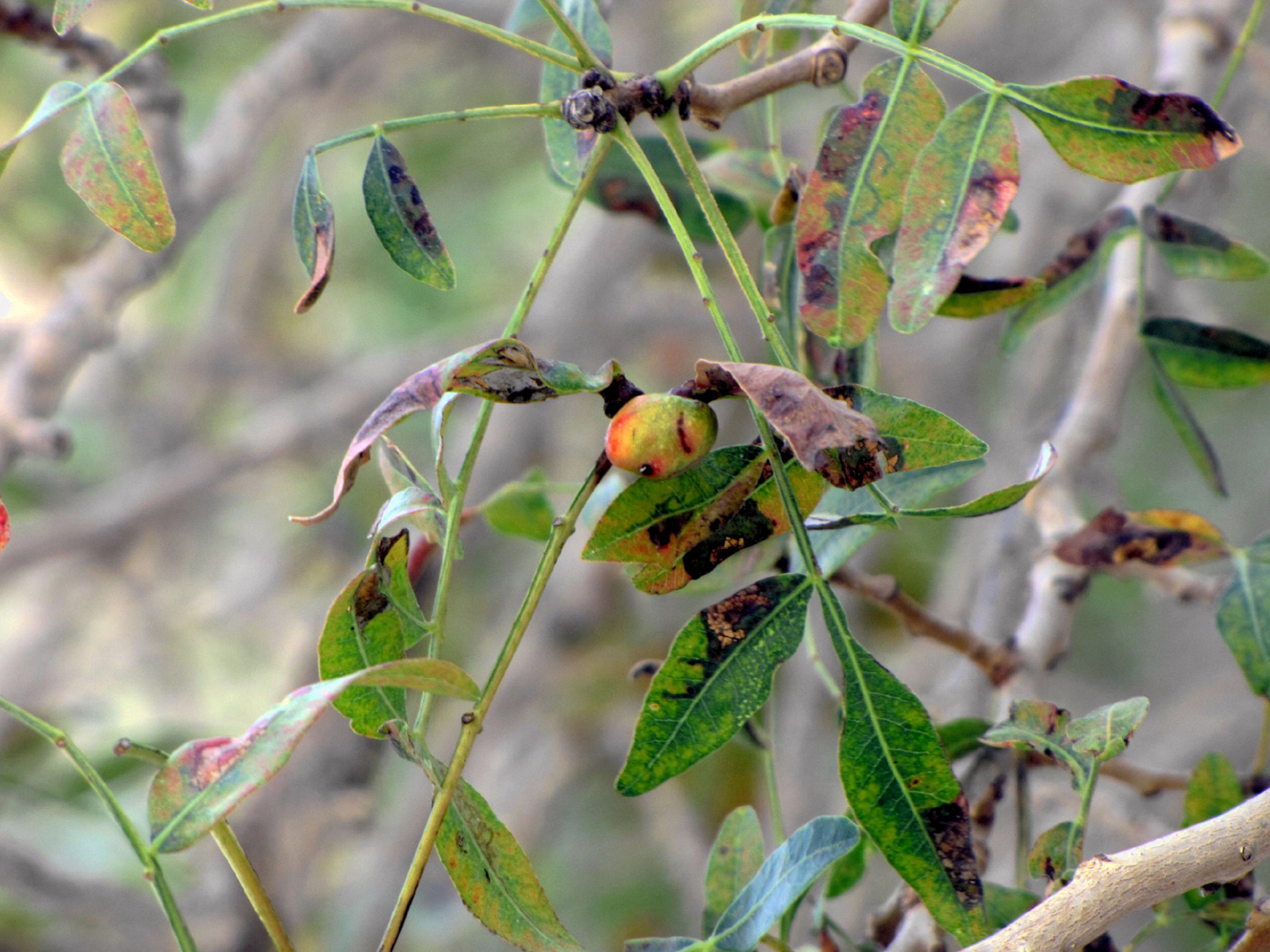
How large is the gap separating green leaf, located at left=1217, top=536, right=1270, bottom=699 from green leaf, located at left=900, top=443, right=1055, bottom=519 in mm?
222

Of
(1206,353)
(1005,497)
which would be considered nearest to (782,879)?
(1005,497)

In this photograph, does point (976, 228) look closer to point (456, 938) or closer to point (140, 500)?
point (140, 500)

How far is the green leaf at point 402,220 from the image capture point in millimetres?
447

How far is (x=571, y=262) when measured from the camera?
1545mm

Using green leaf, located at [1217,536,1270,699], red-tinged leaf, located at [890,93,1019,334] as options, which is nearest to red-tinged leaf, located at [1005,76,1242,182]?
red-tinged leaf, located at [890,93,1019,334]

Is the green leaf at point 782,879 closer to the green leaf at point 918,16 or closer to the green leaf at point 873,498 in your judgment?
the green leaf at point 873,498

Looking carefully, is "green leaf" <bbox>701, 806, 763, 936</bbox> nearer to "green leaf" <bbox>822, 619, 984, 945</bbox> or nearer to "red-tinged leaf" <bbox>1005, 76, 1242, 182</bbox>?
"green leaf" <bbox>822, 619, 984, 945</bbox>

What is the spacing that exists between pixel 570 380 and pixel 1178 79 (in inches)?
27.2

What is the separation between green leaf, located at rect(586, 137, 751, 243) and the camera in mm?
633

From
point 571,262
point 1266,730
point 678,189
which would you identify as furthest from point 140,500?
point 1266,730

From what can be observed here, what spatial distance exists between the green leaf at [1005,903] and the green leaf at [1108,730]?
101mm

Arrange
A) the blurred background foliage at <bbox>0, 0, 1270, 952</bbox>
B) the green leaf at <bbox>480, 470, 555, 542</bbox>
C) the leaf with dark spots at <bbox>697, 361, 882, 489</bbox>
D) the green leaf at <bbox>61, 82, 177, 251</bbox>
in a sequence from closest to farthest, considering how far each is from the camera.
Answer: the leaf with dark spots at <bbox>697, 361, 882, 489</bbox> → the green leaf at <bbox>61, 82, 177, 251</bbox> → the green leaf at <bbox>480, 470, 555, 542</bbox> → the blurred background foliage at <bbox>0, 0, 1270, 952</bbox>

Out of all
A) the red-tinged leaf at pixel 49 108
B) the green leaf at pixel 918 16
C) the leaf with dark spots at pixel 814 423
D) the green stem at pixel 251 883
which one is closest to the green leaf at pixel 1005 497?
the leaf with dark spots at pixel 814 423

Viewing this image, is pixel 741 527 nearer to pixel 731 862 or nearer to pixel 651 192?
pixel 731 862
